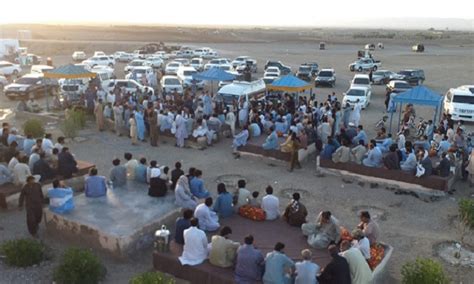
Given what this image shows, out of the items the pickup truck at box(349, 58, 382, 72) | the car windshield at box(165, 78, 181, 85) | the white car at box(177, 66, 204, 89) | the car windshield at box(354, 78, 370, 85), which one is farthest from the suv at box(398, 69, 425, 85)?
the car windshield at box(165, 78, 181, 85)

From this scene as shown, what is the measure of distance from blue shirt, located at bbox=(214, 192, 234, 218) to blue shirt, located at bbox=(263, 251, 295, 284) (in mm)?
2658

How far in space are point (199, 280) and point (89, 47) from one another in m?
69.0

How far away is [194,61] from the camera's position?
42.3m

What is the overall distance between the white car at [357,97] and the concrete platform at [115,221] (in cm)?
1586

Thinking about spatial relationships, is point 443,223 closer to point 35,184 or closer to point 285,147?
point 285,147

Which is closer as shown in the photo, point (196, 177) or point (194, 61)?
point (196, 177)

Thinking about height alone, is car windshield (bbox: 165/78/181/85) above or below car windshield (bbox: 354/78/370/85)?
below

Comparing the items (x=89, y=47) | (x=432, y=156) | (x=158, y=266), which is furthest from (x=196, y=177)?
(x=89, y=47)

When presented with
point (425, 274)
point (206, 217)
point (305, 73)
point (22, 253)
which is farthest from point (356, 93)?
point (22, 253)

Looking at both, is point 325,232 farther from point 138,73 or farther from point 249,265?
point 138,73

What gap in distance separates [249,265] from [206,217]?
196 cm

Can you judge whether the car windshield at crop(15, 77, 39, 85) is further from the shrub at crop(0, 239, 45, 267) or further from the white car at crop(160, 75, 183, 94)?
the shrub at crop(0, 239, 45, 267)

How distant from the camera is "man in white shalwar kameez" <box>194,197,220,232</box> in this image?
372 inches

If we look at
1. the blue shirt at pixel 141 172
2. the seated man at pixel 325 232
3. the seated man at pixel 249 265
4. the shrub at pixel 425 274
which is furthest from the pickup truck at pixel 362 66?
the seated man at pixel 249 265
